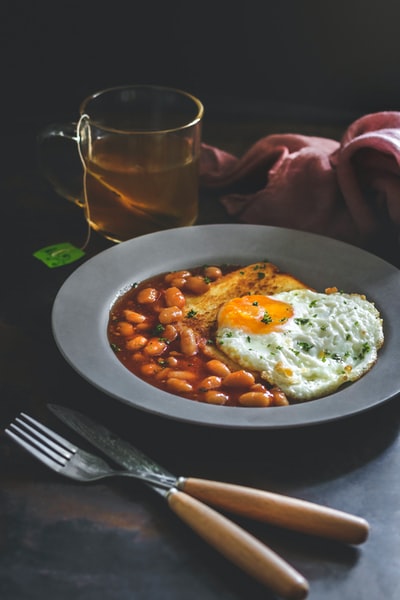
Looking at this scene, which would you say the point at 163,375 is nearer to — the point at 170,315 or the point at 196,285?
the point at 170,315

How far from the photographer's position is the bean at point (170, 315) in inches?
87.6

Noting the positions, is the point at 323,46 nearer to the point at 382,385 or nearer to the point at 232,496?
the point at 382,385

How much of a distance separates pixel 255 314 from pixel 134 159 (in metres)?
0.66

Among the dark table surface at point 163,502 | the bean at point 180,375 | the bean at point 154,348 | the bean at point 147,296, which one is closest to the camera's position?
the dark table surface at point 163,502

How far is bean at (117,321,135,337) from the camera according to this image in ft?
7.09

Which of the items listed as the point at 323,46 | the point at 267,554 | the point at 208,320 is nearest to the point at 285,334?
the point at 208,320

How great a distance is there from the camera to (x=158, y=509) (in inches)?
67.3

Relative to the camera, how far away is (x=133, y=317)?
7.27ft

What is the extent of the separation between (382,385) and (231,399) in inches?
13.2

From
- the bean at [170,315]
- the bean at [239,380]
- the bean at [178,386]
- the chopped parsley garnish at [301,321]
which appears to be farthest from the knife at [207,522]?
the chopped parsley garnish at [301,321]

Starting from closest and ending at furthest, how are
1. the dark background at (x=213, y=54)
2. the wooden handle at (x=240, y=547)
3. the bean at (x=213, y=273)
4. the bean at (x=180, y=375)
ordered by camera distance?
the wooden handle at (x=240, y=547) → the bean at (x=180, y=375) → the bean at (x=213, y=273) → the dark background at (x=213, y=54)

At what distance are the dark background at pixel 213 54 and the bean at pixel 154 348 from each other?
5.65 ft

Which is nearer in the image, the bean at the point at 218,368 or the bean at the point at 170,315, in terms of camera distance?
the bean at the point at 218,368

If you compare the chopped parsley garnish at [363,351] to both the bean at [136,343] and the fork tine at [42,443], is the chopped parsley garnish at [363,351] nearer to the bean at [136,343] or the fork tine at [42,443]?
the bean at [136,343]
